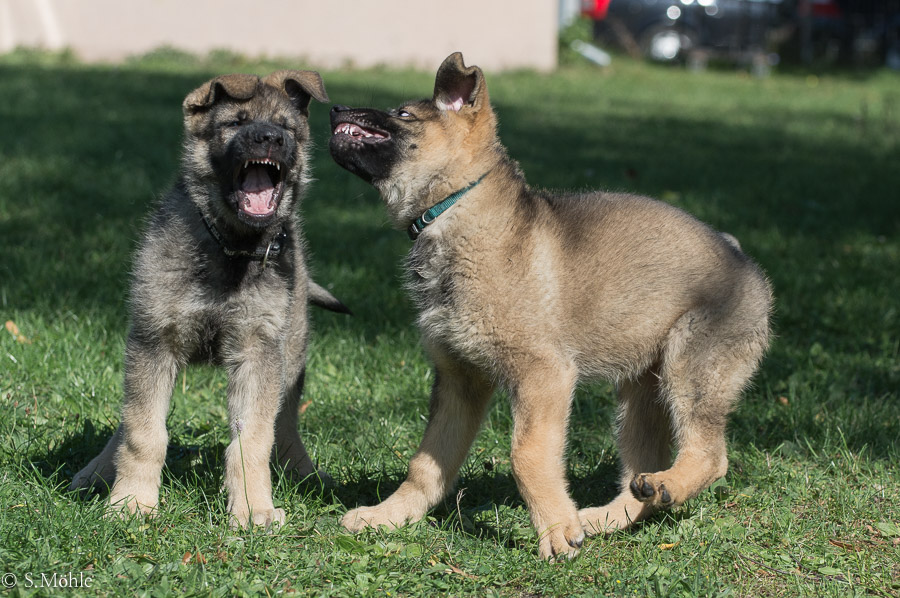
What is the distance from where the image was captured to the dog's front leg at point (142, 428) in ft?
11.7

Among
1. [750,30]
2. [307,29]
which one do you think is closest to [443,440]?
[307,29]

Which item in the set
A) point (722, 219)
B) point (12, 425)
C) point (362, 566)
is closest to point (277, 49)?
point (722, 219)

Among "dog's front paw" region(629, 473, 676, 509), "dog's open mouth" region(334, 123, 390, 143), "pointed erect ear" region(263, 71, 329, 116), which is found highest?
"pointed erect ear" region(263, 71, 329, 116)

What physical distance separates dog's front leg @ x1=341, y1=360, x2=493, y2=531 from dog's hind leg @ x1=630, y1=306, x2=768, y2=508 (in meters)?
0.69

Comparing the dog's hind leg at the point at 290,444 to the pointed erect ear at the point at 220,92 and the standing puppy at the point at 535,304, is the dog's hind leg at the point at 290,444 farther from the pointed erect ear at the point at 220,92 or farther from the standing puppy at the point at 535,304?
the pointed erect ear at the point at 220,92

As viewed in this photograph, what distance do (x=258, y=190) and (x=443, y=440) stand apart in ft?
3.86

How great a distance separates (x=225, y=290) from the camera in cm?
365

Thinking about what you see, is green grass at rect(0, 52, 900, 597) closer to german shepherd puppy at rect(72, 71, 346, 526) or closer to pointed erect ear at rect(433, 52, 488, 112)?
german shepherd puppy at rect(72, 71, 346, 526)

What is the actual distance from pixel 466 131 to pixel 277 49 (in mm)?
13216

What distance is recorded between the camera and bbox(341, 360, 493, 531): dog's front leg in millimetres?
3686

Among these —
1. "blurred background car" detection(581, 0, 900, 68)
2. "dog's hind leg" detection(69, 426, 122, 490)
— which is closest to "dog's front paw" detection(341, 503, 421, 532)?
"dog's hind leg" detection(69, 426, 122, 490)

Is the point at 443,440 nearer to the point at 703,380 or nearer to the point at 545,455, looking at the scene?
the point at 545,455

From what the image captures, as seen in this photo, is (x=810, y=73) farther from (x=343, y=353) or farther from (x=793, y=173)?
(x=343, y=353)

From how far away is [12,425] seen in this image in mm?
4074
